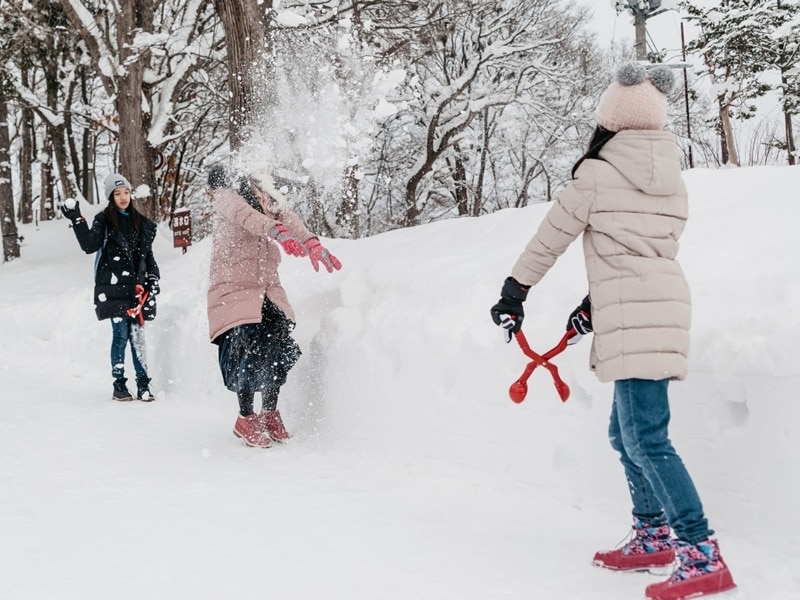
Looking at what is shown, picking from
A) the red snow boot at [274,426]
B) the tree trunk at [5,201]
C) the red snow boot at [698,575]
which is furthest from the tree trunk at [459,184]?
the red snow boot at [698,575]

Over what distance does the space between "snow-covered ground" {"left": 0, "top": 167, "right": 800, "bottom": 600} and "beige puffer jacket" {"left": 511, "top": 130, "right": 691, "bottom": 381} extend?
62 centimetres

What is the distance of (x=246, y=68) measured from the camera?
7.09m

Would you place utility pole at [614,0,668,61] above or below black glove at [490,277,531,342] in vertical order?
above

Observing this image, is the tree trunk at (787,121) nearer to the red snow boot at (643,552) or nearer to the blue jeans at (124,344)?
the blue jeans at (124,344)

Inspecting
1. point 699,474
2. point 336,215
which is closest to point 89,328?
point 699,474

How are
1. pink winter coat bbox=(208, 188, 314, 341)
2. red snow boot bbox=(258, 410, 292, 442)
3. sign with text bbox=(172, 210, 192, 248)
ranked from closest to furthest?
pink winter coat bbox=(208, 188, 314, 341)
red snow boot bbox=(258, 410, 292, 442)
sign with text bbox=(172, 210, 192, 248)

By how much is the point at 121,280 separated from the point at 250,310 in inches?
80.8

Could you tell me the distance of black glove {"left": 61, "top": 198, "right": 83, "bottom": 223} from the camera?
19.0 feet

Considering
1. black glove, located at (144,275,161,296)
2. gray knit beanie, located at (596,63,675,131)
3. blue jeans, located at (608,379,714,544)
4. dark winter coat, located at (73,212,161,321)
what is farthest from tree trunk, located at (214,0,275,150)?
blue jeans, located at (608,379,714,544)

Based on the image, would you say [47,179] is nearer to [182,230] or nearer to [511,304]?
[182,230]

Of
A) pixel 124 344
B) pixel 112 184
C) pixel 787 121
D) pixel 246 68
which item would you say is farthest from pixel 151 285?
pixel 787 121

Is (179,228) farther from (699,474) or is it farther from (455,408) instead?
(699,474)

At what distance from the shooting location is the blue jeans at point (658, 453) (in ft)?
8.10

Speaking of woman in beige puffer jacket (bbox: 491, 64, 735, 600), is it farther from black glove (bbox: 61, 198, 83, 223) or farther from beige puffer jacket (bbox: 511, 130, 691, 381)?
black glove (bbox: 61, 198, 83, 223)
